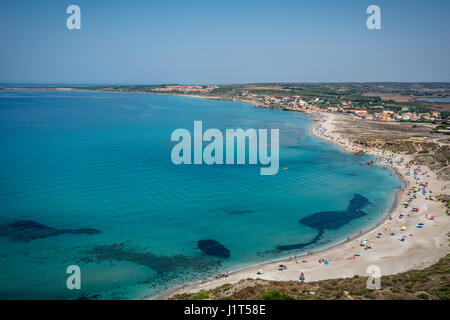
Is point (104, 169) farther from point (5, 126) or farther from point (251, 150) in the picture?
point (5, 126)

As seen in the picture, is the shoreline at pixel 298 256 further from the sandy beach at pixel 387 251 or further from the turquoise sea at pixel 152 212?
the turquoise sea at pixel 152 212

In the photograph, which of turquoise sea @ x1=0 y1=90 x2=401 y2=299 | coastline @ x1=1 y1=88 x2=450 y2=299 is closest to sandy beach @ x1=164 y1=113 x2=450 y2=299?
coastline @ x1=1 y1=88 x2=450 y2=299

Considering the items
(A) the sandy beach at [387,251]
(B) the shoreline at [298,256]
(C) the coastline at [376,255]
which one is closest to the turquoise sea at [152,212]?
(B) the shoreline at [298,256]

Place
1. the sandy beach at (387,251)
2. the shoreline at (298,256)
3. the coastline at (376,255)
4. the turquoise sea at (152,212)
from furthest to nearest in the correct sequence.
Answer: the turquoise sea at (152,212)
the sandy beach at (387,251)
the coastline at (376,255)
the shoreline at (298,256)

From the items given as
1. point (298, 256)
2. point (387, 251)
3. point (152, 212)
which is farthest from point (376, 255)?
point (152, 212)

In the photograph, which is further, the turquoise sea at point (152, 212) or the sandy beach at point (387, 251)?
the turquoise sea at point (152, 212)
